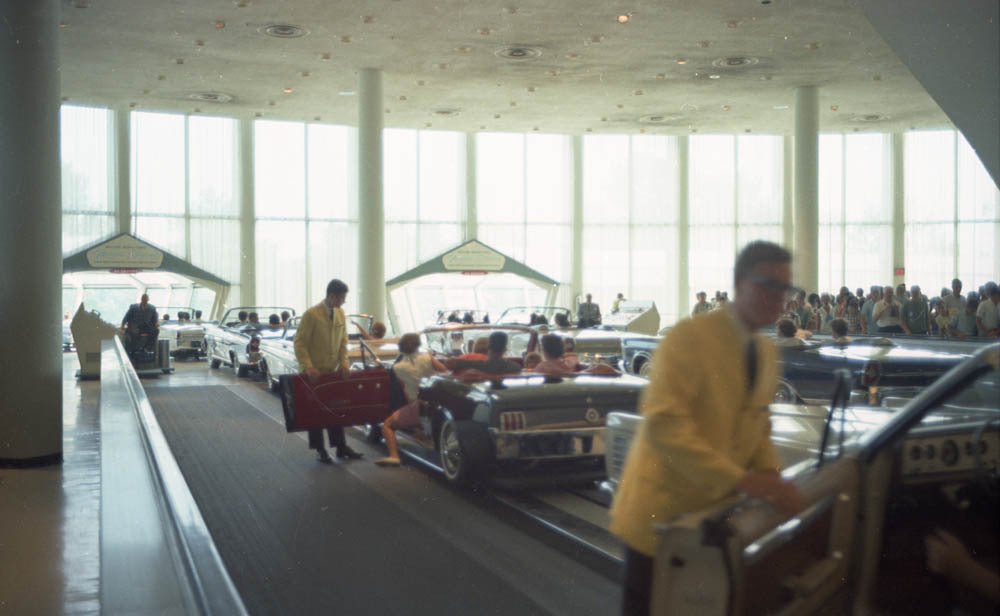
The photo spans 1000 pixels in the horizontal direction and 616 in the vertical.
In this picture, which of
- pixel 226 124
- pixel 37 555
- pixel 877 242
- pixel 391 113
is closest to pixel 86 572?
pixel 37 555

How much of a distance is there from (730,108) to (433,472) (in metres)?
23.8

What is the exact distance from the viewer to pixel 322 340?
870 centimetres

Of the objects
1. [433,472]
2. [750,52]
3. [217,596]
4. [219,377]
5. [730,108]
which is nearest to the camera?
[217,596]

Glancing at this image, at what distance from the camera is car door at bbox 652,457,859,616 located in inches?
95.6

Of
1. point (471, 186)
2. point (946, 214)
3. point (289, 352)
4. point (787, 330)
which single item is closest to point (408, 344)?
point (787, 330)

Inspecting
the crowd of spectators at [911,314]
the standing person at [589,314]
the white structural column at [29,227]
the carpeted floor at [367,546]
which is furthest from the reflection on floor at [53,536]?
the standing person at [589,314]

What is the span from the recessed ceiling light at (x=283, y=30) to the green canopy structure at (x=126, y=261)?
9.64m

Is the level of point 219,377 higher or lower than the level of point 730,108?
lower

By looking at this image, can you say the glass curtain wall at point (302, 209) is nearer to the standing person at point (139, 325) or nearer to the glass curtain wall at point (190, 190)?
the glass curtain wall at point (190, 190)

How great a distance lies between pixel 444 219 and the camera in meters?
34.5

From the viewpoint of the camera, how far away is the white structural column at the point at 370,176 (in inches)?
914

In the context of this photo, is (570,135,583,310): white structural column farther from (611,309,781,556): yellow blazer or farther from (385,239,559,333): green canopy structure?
(611,309,781,556): yellow blazer

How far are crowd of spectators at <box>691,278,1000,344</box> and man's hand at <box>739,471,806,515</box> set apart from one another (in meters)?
8.64

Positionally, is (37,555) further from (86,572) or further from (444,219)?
(444,219)
